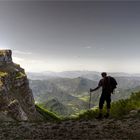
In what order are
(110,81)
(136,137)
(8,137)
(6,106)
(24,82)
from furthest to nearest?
(24,82)
(6,106)
(110,81)
(8,137)
(136,137)

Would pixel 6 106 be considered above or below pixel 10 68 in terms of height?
below

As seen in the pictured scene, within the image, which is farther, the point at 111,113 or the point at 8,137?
the point at 111,113

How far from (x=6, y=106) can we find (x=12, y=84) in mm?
44647

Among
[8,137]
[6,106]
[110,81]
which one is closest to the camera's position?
[8,137]

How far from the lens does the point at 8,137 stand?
12.1 m

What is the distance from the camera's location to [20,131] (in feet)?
42.9

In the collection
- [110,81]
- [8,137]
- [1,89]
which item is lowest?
[1,89]

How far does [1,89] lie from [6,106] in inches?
506

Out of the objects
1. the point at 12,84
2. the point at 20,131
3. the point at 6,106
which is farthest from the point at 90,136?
the point at 12,84

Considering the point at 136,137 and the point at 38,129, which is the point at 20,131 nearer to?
the point at 38,129

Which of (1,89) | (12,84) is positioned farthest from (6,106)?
(12,84)

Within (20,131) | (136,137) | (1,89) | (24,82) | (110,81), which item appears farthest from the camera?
(24,82)

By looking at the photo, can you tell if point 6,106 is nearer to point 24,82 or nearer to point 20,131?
point 24,82

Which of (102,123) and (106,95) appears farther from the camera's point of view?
(106,95)
